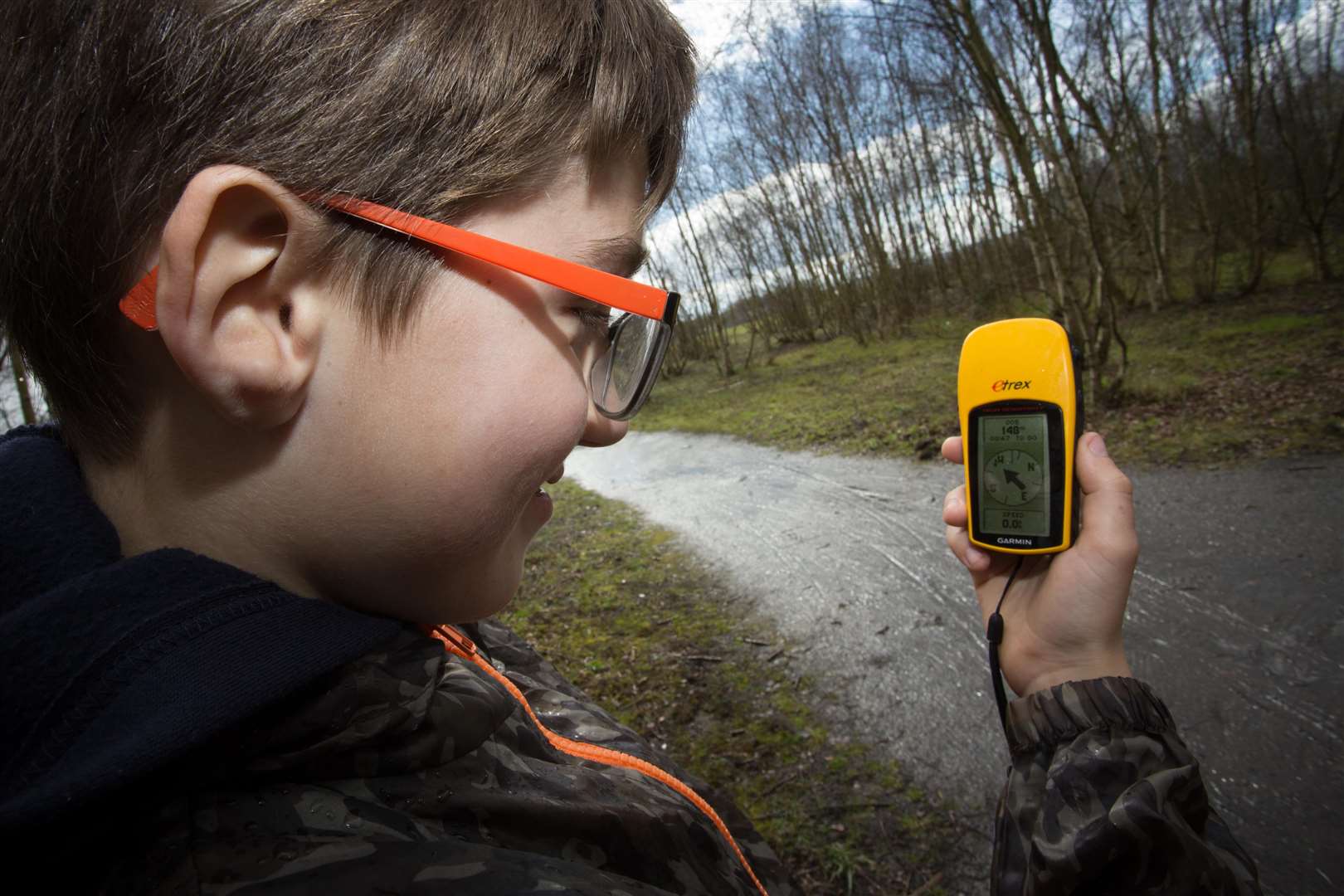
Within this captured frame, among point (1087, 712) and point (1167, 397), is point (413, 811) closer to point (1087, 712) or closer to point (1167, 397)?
point (1087, 712)

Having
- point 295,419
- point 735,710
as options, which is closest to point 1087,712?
point 295,419

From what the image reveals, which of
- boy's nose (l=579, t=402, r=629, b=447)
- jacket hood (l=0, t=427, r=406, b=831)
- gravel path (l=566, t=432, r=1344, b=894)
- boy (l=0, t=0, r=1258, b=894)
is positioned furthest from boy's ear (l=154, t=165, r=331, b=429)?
gravel path (l=566, t=432, r=1344, b=894)

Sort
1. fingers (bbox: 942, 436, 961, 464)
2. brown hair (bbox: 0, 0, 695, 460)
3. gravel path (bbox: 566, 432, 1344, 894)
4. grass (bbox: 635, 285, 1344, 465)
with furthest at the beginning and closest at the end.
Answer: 1. grass (bbox: 635, 285, 1344, 465)
2. gravel path (bbox: 566, 432, 1344, 894)
3. fingers (bbox: 942, 436, 961, 464)
4. brown hair (bbox: 0, 0, 695, 460)

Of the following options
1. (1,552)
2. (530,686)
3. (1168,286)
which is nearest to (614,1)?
(1,552)

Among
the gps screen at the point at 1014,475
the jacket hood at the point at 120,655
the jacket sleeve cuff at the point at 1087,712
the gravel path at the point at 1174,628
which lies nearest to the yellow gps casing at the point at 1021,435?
the gps screen at the point at 1014,475

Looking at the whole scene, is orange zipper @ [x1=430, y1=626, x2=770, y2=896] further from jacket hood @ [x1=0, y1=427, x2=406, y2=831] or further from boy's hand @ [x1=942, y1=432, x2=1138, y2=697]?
boy's hand @ [x1=942, y1=432, x2=1138, y2=697]

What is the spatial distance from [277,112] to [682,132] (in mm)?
724

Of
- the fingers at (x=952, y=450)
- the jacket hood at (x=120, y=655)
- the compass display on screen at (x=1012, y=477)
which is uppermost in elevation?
the jacket hood at (x=120, y=655)

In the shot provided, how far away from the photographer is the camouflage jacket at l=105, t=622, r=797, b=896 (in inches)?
26.5

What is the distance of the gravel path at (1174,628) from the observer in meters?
2.30

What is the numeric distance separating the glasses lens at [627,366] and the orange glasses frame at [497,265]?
8cm

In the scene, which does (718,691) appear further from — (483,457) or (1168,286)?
(1168,286)

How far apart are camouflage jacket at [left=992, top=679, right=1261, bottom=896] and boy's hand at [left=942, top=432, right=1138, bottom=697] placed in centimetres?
15

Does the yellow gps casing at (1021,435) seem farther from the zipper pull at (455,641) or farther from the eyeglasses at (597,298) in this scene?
the zipper pull at (455,641)
